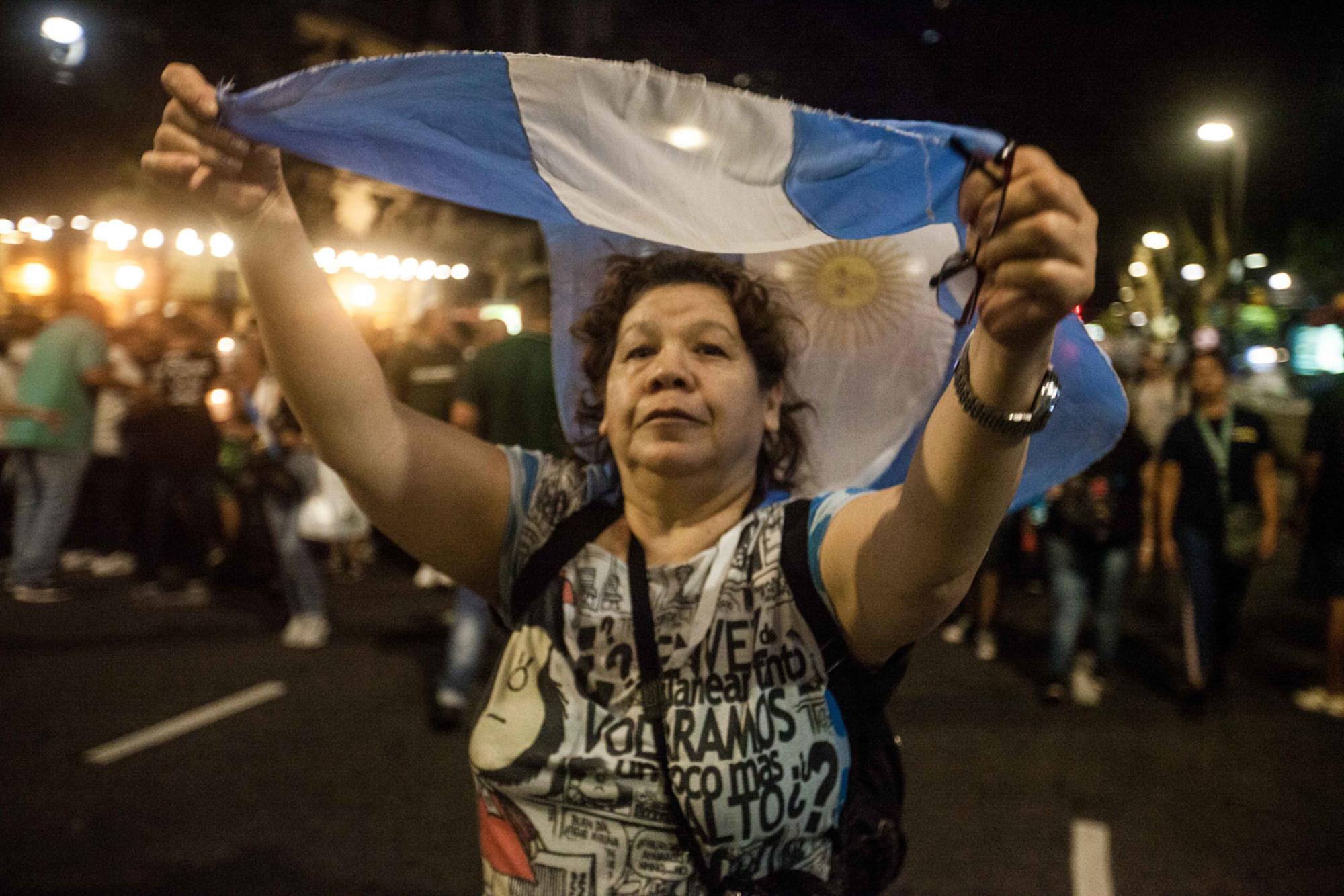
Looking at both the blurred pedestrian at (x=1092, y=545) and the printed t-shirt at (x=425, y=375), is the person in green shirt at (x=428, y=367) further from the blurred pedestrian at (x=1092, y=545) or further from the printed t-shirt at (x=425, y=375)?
the blurred pedestrian at (x=1092, y=545)

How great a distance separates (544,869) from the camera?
1.44m

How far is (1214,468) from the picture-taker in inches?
198

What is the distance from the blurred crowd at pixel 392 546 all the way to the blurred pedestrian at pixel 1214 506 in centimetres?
1

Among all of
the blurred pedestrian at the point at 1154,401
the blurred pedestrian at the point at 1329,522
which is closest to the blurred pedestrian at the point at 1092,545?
the blurred pedestrian at the point at 1329,522

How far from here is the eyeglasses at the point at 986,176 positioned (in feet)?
3.18

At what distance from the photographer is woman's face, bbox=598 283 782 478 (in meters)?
1.51

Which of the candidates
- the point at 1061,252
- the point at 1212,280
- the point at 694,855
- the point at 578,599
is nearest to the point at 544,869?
the point at 694,855

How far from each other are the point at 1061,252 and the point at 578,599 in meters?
0.94

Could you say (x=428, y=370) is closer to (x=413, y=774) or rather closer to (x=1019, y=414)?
(x=413, y=774)

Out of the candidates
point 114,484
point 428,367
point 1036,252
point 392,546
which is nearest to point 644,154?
point 1036,252

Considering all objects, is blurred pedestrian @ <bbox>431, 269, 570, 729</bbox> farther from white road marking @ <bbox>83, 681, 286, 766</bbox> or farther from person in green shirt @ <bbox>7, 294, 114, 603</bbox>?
person in green shirt @ <bbox>7, 294, 114, 603</bbox>

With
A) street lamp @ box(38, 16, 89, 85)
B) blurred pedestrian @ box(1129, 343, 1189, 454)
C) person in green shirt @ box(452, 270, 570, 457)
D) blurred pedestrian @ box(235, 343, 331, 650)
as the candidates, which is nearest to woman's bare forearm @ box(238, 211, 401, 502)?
person in green shirt @ box(452, 270, 570, 457)

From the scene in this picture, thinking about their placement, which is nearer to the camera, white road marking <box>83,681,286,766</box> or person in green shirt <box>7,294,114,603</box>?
white road marking <box>83,681,286,766</box>

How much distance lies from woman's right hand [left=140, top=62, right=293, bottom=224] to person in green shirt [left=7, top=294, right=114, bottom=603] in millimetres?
6606
